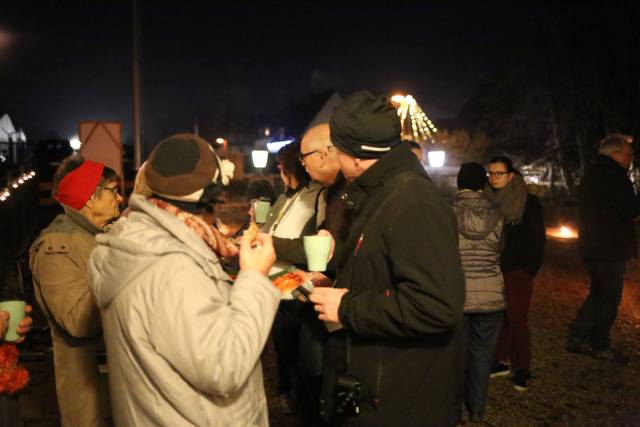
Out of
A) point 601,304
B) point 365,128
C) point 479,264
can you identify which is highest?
point 365,128

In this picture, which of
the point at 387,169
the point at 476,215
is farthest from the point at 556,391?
the point at 387,169

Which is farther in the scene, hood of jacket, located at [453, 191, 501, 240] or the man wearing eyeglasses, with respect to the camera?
hood of jacket, located at [453, 191, 501, 240]

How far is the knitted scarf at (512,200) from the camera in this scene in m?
5.31

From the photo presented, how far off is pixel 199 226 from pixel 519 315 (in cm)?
436

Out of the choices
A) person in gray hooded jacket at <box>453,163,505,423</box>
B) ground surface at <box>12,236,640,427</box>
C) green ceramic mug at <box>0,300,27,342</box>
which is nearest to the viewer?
green ceramic mug at <box>0,300,27,342</box>

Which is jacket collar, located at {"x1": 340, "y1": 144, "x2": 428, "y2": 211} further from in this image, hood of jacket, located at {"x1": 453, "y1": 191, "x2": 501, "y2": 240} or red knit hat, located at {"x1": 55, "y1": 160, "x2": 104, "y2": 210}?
hood of jacket, located at {"x1": 453, "y1": 191, "x2": 501, "y2": 240}

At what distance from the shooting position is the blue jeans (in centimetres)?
476

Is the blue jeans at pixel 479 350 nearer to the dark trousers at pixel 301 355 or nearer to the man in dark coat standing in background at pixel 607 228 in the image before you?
the dark trousers at pixel 301 355

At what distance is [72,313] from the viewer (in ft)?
9.77

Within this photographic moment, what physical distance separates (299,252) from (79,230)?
4.92 ft

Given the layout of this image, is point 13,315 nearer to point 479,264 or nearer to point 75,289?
point 75,289

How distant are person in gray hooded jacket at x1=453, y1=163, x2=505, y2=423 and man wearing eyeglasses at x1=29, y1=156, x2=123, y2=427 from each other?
282cm

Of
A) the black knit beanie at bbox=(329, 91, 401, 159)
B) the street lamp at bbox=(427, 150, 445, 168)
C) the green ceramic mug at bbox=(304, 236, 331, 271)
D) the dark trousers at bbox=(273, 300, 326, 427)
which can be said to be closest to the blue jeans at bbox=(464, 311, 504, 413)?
the dark trousers at bbox=(273, 300, 326, 427)

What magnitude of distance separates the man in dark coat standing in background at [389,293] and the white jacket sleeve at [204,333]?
2.23 ft
